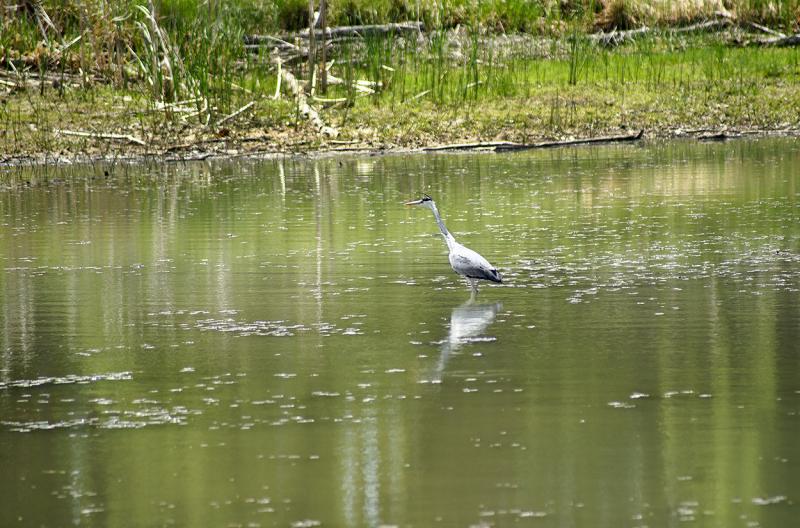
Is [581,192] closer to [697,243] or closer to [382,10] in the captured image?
[697,243]

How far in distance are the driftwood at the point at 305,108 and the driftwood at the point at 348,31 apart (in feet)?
8.87

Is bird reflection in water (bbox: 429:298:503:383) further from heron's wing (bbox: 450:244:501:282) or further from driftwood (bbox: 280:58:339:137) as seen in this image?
driftwood (bbox: 280:58:339:137)

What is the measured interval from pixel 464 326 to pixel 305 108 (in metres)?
16.1

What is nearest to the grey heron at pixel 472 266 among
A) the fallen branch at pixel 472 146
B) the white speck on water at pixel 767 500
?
the white speck on water at pixel 767 500

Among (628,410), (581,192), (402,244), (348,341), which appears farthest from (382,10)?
(628,410)

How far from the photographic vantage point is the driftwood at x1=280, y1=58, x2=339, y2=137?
84.2 feet

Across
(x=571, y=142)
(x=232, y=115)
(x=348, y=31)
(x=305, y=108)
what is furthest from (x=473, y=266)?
(x=348, y=31)

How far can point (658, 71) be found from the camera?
2878cm

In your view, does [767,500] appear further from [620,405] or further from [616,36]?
[616,36]

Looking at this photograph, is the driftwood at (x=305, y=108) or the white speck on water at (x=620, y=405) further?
the driftwood at (x=305, y=108)

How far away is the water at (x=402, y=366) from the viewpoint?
22.6ft

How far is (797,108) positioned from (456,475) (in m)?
21.3

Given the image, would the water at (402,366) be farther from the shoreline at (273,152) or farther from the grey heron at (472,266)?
the shoreline at (273,152)

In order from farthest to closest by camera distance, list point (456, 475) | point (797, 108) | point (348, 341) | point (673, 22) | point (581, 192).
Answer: point (673, 22) < point (797, 108) < point (581, 192) < point (348, 341) < point (456, 475)
